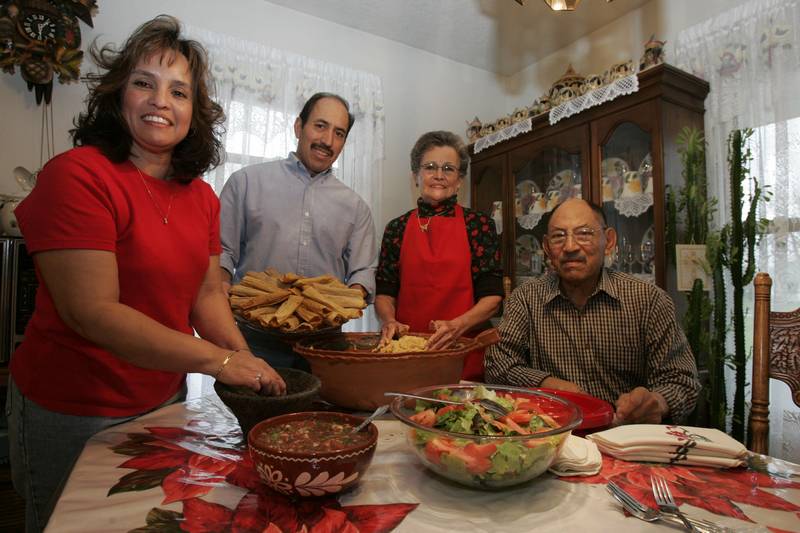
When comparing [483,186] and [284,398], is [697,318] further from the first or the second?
[284,398]

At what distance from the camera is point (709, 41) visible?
2799 millimetres

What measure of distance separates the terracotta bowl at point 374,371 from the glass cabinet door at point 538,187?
2349 mm

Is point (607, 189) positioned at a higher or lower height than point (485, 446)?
higher

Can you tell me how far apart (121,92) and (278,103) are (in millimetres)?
2373

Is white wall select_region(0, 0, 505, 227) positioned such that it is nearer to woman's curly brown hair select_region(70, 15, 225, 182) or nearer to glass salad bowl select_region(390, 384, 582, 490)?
woman's curly brown hair select_region(70, 15, 225, 182)

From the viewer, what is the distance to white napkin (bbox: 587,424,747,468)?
84cm

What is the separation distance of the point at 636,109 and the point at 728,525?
8.56 ft

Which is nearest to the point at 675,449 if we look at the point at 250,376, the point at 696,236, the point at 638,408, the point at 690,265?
the point at 638,408

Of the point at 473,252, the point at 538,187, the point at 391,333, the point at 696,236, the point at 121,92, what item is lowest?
the point at 391,333

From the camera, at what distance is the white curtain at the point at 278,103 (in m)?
3.18

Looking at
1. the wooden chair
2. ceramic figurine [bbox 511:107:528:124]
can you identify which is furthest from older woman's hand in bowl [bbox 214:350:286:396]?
ceramic figurine [bbox 511:107:528:124]

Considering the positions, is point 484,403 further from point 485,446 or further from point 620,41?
point 620,41

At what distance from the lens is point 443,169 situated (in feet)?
7.19

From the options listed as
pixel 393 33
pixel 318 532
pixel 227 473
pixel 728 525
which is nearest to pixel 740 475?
pixel 728 525
